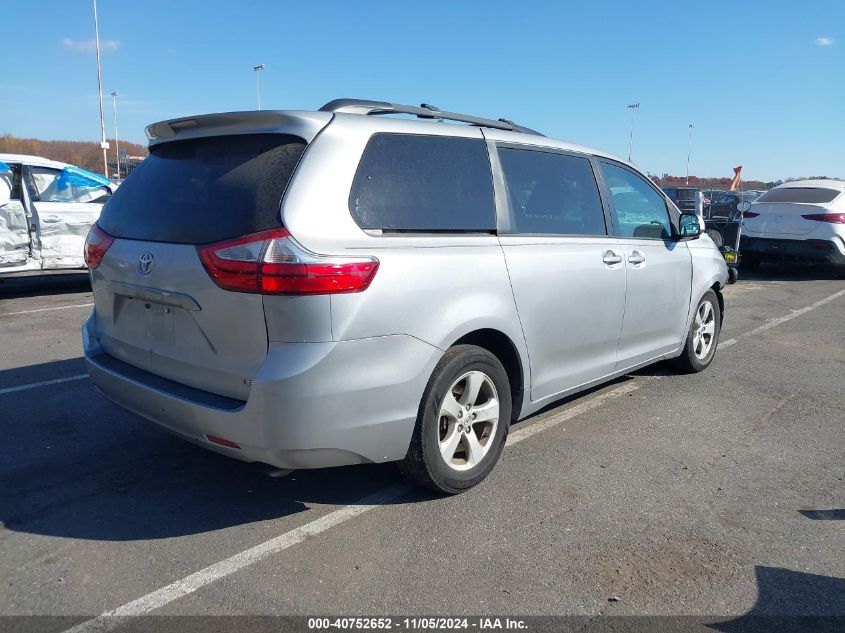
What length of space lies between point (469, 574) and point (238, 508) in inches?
48.8

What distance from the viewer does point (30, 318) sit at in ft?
26.5

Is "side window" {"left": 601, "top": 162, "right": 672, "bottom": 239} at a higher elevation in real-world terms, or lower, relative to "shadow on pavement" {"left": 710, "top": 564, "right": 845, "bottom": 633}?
higher

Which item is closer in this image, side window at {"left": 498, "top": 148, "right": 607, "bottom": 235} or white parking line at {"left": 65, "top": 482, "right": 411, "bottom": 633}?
white parking line at {"left": 65, "top": 482, "right": 411, "bottom": 633}

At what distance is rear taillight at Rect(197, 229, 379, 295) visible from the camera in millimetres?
2814

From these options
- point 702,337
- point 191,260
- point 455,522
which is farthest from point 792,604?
point 702,337

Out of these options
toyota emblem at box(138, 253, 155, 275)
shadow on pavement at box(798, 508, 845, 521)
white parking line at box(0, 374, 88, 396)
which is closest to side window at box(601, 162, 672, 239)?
shadow on pavement at box(798, 508, 845, 521)

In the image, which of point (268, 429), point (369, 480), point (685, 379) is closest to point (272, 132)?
point (268, 429)

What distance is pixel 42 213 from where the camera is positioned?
9.38m

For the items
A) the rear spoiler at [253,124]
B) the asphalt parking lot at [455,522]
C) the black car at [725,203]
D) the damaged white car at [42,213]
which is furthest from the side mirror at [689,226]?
the black car at [725,203]

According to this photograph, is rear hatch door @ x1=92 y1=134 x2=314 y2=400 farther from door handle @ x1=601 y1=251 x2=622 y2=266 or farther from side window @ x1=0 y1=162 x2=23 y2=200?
side window @ x1=0 y1=162 x2=23 y2=200

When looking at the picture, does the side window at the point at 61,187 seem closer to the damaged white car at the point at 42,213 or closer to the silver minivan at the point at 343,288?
the damaged white car at the point at 42,213

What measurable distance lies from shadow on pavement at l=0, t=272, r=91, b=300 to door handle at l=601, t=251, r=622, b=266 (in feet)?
27.8

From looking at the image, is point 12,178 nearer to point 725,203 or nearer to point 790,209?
point 790,209

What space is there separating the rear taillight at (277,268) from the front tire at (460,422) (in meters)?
0.70
